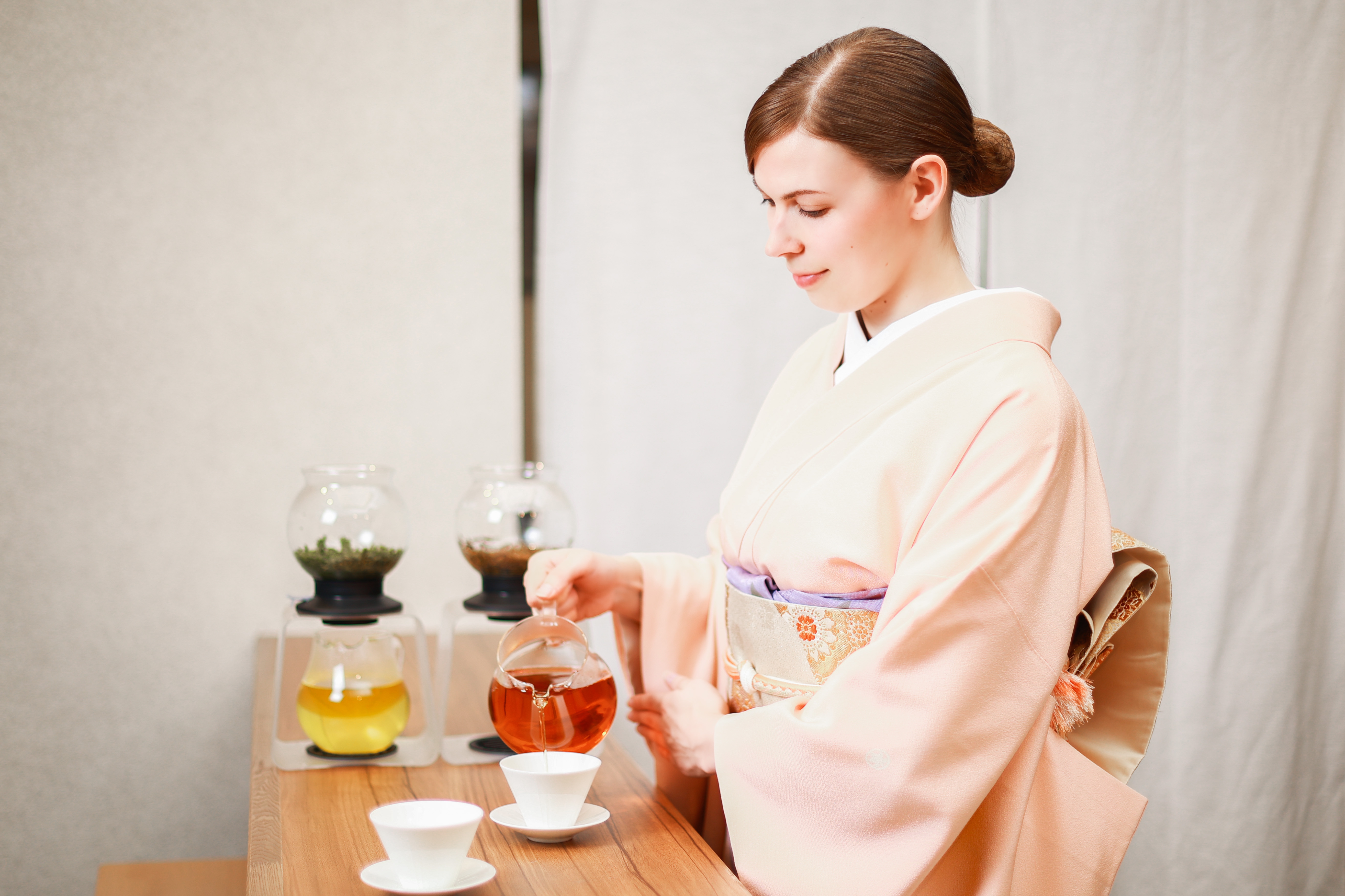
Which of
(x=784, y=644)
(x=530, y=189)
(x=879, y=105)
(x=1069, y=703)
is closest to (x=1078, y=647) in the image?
(x=1069, y=703)

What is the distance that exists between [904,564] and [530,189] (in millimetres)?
1736

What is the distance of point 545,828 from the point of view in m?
1.05

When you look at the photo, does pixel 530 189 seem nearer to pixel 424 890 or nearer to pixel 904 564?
pixel 904 564

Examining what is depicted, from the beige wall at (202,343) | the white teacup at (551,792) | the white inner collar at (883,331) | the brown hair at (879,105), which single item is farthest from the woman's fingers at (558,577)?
the beige wall at (202,343)

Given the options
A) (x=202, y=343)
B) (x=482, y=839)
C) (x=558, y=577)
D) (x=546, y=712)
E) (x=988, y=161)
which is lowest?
(x=482, y=839)

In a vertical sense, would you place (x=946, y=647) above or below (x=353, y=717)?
above

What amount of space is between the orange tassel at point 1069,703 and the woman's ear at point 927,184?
1.76 ft

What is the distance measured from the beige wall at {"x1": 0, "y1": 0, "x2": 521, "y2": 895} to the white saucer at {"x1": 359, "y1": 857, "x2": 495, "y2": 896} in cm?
143

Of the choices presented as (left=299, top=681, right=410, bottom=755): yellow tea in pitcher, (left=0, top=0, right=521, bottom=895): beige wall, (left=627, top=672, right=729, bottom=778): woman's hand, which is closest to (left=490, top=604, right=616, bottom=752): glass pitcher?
(left=627, top=672, right=729, bottom=778): woman's hand

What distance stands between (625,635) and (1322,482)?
156 cm

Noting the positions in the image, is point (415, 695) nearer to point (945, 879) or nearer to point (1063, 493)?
point (945, 879)

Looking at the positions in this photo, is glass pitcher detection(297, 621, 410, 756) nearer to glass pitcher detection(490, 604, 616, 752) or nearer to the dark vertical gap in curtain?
glass pitcher detection(490, 604, 616, 752)

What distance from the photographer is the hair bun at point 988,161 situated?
1244 millimetres

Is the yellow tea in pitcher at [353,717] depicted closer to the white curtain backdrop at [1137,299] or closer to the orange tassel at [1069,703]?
the orange tassel at [1069,703]
